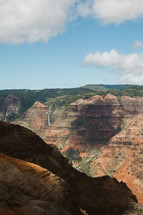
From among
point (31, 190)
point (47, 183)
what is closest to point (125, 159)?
point (47, 183)

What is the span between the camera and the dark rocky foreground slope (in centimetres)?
3666

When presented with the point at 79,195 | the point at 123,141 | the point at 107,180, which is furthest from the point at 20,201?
the point at 123,141

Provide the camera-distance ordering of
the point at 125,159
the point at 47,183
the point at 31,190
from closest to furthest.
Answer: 1. the point at 31,190
2. the point at 47,183
3. the point at 125,159

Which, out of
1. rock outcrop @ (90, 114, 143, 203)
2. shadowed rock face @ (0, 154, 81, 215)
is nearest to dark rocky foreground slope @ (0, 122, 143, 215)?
shadowed rock face @ (0, 154, 81, 215)

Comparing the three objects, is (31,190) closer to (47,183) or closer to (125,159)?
(47,183)

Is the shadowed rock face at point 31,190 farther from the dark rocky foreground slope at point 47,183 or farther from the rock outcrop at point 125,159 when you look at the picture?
the rock outcrop at point 125,159

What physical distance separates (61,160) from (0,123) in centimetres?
2069

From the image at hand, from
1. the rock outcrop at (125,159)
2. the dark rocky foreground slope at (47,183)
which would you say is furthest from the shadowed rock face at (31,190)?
the rock outcrop at (125,159)

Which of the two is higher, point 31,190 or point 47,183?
point 31,190

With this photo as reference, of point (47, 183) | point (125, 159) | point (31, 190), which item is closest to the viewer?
point (31, 190)

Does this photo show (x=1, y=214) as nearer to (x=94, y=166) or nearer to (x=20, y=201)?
(x=20, y=201)

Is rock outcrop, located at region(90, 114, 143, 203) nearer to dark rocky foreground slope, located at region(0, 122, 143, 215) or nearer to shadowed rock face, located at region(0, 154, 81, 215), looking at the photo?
dark rocky foreground slope, located at region(0, 122, 143, 215)

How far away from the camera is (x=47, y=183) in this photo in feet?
136

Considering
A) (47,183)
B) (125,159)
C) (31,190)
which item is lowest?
(125,159)
